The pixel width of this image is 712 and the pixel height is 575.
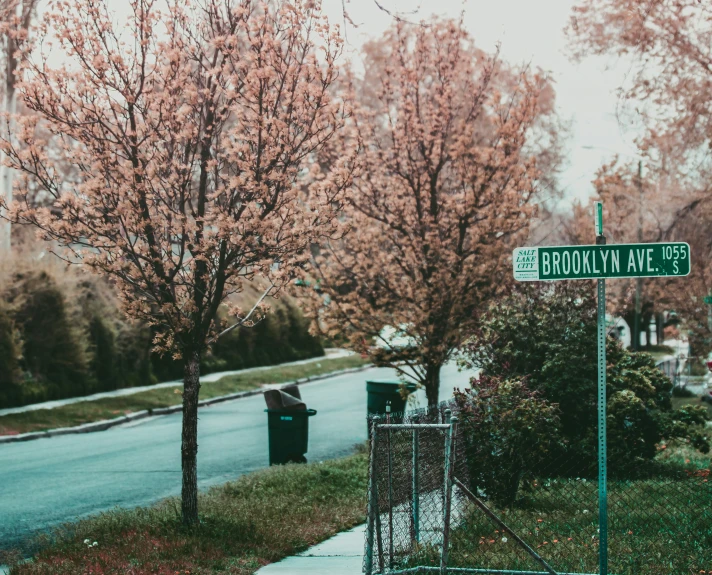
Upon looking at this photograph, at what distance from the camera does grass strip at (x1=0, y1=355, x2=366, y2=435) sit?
2005cm

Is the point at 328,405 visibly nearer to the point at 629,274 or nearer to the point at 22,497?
the point at 22,497

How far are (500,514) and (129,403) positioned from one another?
53.8ft

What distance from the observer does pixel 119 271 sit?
8805 mm

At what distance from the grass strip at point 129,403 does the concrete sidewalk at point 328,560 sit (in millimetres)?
6321

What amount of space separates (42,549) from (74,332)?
52.4 feet

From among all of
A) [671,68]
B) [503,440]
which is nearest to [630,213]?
[671,68]

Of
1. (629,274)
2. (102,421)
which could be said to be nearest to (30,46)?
(629,274)

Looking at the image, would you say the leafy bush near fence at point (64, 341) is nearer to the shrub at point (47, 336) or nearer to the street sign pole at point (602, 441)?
the shrub at point (47, 336)

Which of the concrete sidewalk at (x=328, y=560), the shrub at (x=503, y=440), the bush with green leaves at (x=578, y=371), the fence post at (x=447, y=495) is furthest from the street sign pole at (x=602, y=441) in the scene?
the bush with green leaves at (x=578, y=371)

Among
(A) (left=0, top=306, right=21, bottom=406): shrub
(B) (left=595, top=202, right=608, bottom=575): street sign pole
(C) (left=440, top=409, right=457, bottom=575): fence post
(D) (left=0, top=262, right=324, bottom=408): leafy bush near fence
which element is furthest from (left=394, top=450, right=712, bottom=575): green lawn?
(A) (left=0, top=306, right=21, bottom=406): shrub

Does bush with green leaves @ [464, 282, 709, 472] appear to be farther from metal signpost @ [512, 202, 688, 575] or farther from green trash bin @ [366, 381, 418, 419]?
metal signpost @ [512, 202, 688, 575]

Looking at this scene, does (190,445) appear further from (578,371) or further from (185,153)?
(578,371)

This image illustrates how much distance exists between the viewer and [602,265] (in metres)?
6.33

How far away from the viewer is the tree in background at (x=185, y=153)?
8641 millimetres
